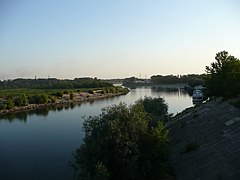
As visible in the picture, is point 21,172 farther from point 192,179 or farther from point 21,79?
point 21,79

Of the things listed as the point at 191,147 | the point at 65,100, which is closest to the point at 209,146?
the point at 191,147

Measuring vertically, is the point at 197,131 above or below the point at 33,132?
above

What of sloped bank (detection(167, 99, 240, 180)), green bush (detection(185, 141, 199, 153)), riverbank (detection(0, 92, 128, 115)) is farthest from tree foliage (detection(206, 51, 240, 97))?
riverbank (detection(0, 92, 128, 115))

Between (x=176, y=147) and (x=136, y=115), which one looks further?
(x=176, y=147)

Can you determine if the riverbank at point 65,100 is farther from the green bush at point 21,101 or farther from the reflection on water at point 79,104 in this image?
the reflection on water at point 79,104

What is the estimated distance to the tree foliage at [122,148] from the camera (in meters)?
11.7

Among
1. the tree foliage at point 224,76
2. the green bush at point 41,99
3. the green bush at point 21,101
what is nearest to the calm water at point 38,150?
the tree foliage at point 224,76

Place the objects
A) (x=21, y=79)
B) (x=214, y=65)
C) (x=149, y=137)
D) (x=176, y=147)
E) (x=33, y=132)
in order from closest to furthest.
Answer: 1. (x=149, y=137)
2. (x=176, y=147)
3. (x=214, y=65)
4. (x=33, y=132)
5. (x=21, y=79)

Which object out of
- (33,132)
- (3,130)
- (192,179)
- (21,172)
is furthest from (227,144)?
(3,130)

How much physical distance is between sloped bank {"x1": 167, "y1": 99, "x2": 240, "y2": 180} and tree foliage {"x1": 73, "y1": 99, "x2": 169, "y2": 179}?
157 centimetres

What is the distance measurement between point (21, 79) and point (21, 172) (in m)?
172

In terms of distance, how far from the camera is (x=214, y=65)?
80.8 ft

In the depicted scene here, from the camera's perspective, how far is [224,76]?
921 inches

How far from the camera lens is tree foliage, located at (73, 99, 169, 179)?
11.7 metres
